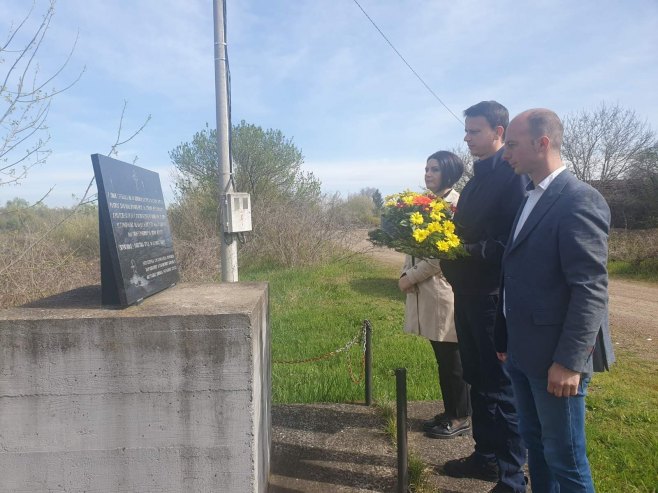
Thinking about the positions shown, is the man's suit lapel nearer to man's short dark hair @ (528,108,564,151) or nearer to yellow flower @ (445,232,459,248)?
man's short dark hair @ (528,108,564,151)

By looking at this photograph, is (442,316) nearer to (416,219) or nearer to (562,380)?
(416,219)

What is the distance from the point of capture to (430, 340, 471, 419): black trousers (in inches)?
139

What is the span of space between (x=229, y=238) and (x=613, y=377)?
4.41 meters

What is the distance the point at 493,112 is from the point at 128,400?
2478mm

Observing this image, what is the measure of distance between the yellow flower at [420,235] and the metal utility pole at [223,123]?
301cm

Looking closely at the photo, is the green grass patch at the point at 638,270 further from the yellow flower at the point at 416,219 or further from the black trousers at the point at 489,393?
the yellow flower at the point at 416,219

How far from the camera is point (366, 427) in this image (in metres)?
3.78

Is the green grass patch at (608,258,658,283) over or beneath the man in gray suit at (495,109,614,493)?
beneath

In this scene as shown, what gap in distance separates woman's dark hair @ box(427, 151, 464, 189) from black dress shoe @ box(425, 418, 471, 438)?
1744 mm

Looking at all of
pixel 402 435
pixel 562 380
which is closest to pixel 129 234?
pixel 402 435

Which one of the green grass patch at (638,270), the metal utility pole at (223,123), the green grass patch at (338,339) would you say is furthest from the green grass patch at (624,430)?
the green grass patch at (638,270)

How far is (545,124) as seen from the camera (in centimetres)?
219

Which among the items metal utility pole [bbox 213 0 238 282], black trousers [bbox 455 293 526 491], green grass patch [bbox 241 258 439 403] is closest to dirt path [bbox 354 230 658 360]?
green grass patch [bbox 241 258 439 403]

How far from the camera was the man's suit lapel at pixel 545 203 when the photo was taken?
2.11 metres
